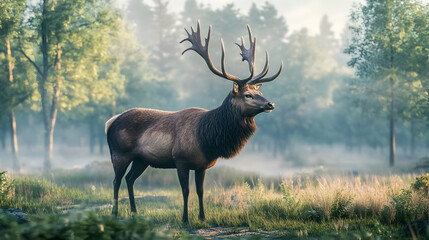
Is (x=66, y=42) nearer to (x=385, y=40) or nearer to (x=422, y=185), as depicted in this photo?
(x=385, y=40)

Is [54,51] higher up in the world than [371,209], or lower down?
higher up

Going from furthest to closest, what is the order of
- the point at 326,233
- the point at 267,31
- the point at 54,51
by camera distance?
the point at 267,31 → the point at 54,51 → the point at 326,233

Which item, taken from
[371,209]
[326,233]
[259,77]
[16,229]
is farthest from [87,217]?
[371,209]

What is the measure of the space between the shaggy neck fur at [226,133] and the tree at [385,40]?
12.8 metres

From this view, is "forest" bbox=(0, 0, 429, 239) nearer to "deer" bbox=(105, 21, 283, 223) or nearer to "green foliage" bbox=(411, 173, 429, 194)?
"green foliage" bbox=(411, 173, 429, 194)

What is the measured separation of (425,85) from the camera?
14664 mm

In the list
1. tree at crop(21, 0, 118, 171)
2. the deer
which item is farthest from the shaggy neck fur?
tree at crop(21, 0, 118, 171)

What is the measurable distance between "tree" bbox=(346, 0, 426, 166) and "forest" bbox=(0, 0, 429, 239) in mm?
62

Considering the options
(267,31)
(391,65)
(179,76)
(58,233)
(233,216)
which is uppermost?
(267,31)

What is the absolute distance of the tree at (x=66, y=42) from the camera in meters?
16.5

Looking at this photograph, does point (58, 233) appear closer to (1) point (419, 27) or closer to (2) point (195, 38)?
(2) point (195, 38)

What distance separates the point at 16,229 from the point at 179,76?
41246 millimetres

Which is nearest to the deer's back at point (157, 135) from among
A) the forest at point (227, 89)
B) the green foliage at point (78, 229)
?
the forest at point (227, 89)

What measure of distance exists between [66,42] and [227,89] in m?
16.5
